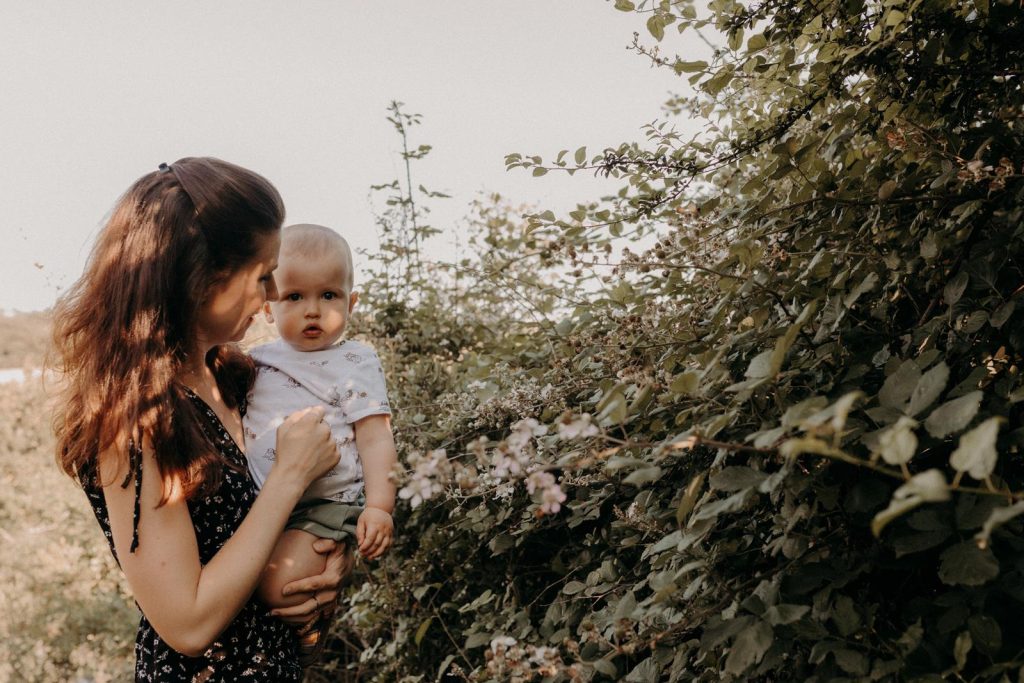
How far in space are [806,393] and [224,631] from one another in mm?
1275

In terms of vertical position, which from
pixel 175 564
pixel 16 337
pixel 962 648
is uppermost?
pixel 962 648

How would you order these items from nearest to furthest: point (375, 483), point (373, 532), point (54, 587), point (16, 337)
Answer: point (373, 532) < point (375, 483) < point (54, 587) < point (16, 337)

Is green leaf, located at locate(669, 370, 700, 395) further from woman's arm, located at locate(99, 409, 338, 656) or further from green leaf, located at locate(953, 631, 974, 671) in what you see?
woman's arm, located at locate(99, 409, 338, 656)

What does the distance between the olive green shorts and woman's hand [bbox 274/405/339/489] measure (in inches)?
4.7

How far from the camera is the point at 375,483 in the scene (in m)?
2.00

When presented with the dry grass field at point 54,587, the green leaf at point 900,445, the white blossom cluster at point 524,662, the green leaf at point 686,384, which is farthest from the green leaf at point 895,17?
the dry grass field at point 54,587

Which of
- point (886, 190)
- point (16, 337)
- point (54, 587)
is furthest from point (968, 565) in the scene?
point (16, 337)

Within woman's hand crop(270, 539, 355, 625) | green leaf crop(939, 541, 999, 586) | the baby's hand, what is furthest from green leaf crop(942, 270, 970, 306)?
woman's hand crop(270, 539, 355, 625)

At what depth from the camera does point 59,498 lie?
21.9ft

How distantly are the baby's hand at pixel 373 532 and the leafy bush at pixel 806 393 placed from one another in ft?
1.09

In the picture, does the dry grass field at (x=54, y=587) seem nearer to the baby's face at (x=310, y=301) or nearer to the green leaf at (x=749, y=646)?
the baby's face at (x=310, y=301)

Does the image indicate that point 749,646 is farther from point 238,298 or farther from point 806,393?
point 238,298

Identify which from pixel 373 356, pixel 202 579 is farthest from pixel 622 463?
pixel 373 356

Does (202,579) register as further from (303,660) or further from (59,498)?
(59,498)
